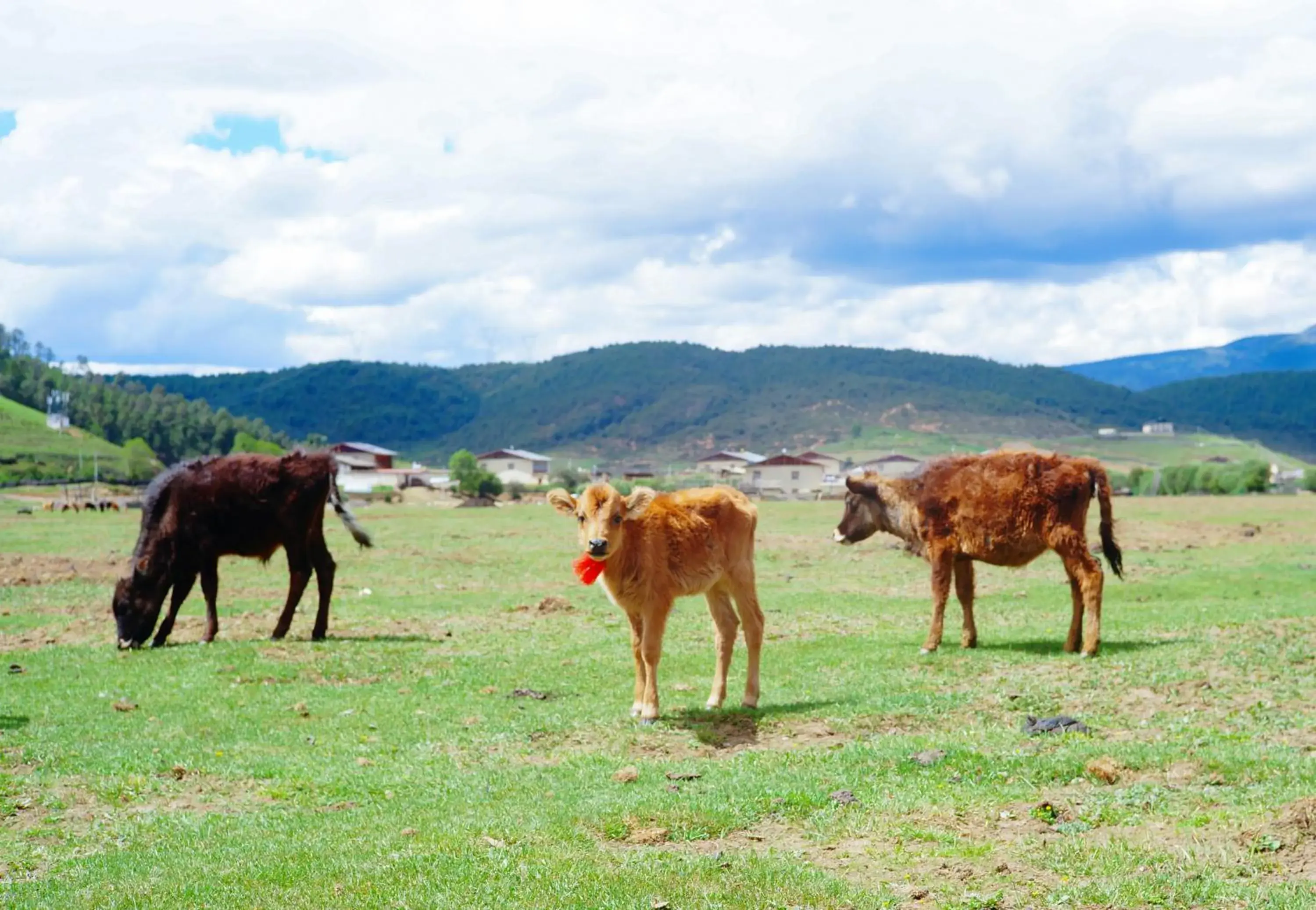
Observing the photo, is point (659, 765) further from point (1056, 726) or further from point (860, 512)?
point (860, 512)

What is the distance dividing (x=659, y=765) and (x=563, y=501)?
12.5 ft

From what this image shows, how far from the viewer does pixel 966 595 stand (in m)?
20.7

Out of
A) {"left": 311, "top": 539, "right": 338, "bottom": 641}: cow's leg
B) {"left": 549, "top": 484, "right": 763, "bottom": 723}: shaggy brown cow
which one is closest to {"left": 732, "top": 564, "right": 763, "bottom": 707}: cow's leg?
{"left": 549, "top": 484, "right": 763, "bottom": 723}: shaggy brown cow

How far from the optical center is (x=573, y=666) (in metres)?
19.8

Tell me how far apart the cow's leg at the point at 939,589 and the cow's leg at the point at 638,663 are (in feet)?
20.2

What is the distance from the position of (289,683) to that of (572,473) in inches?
4923

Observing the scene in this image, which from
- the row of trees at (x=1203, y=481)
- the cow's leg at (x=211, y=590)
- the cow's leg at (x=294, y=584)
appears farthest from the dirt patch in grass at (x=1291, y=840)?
the row of trees at (x=1203, y=481)

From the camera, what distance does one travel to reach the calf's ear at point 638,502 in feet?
49.4

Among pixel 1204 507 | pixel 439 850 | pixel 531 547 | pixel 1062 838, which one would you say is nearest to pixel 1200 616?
pixel 1062 838

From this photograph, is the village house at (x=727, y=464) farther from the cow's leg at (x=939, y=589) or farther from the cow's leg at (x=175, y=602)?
the cow's leg at (x=939, y=589)

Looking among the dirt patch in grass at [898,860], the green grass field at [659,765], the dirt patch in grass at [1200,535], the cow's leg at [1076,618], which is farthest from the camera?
the dirt patch in grass at [1200,535]

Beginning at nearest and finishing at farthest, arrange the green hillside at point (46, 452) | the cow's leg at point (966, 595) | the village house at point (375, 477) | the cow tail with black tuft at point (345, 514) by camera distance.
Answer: the cow's leg at point (966, 595)
the cow tail with black tuft at point (345, 514)
the village house at point (375, 477)
the green hillside at point (46, 452)

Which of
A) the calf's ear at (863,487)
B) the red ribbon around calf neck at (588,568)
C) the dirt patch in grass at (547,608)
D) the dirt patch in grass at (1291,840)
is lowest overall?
the dirt patch in grass at (547,608)

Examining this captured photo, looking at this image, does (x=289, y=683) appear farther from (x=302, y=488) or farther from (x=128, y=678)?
(x=302, y=488)
